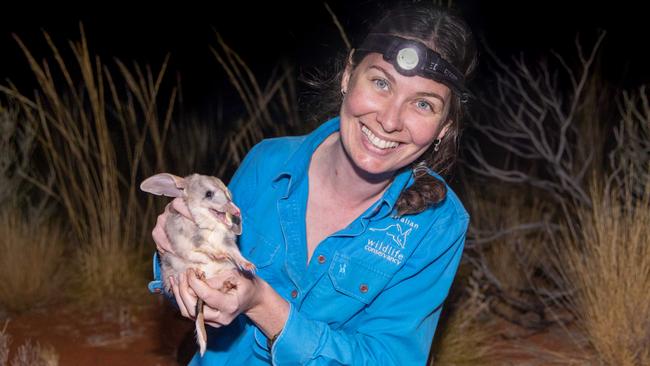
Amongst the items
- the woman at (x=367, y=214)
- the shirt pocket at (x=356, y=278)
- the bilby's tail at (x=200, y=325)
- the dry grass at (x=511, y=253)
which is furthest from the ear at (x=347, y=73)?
the dry grass at (x=511, y=253)

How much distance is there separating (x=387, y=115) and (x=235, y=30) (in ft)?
40.3

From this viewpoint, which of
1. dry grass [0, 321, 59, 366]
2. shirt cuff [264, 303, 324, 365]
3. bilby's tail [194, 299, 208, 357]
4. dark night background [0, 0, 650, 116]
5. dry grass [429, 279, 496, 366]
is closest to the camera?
bilby's tail [194, 299, 208, 357]

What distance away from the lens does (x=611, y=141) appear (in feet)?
30.0

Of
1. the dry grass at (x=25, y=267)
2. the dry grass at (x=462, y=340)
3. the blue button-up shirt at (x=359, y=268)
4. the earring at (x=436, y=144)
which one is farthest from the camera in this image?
Answer: the dry grass at (x=25, y=267)

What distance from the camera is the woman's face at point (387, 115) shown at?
2.99 meters

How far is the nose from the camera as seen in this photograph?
9.75ft

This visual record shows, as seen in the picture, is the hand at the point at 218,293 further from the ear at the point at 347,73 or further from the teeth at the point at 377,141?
the ear at the point at 347,73

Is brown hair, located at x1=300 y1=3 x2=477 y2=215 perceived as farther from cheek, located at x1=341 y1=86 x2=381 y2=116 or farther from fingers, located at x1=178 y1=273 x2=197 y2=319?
fingers, located at x1=178 y1=273 x2=197 y2=319

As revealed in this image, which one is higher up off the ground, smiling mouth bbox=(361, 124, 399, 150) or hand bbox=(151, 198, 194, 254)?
smiling mouth bbox=(361, 124, 399, 150)

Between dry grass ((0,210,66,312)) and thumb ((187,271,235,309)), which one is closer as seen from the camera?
thumb ((187,271,235,309))

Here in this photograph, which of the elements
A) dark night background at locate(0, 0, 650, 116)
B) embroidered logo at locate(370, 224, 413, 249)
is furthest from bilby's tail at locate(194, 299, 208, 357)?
dark night background at locate(0, 0, 650, 116)

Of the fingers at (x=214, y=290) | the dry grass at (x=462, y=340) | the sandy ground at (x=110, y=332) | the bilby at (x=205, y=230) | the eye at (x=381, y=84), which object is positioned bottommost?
the sandy ground at (x=110, y=332)

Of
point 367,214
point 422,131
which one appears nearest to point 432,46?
point 422,131

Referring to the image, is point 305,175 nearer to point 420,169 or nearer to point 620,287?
point 420,169
